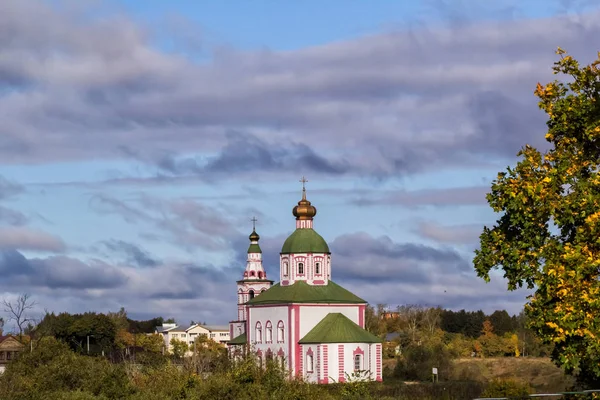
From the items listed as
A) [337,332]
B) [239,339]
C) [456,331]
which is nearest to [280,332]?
[337,332]

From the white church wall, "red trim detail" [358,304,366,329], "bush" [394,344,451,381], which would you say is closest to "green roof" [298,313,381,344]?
the white church wall

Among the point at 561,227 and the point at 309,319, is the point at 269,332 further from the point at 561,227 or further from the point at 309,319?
the point at 561,227

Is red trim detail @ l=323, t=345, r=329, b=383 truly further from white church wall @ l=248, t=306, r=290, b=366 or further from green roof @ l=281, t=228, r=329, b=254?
green roof @ l=281, t=228, r=329, b=254

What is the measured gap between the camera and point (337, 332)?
73312 millimetres

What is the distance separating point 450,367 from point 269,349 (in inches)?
489

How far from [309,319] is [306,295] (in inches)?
71.6

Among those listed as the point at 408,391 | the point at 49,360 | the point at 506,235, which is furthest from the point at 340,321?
the point at 506,235

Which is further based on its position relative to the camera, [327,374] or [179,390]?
[327,374]

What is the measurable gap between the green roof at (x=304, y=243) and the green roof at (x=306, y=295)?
98.1 inches

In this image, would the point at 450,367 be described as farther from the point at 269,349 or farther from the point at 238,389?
the point at 238,389

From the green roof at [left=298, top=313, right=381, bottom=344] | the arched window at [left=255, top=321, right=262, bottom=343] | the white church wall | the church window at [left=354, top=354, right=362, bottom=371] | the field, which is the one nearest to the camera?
the field

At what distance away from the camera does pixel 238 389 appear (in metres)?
25.5

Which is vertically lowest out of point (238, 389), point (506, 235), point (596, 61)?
point (238, 389)

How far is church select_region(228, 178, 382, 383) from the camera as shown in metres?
72.6
